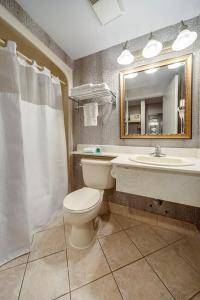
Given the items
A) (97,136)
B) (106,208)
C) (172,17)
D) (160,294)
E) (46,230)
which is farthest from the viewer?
(97,136)

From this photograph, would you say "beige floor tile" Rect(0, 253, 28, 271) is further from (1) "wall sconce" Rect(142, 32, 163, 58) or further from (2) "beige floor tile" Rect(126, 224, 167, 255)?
(1) "wall sconce" Rect(142, 32, 163, 58)

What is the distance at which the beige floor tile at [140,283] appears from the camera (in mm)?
802

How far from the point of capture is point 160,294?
0.81 meters

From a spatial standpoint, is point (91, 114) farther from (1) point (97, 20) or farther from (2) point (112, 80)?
(1) point (97, 20)

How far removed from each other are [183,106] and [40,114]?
1480 mm

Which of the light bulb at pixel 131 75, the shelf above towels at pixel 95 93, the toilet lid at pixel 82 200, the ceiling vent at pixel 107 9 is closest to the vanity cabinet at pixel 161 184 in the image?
the toilet lid at pixel 82 200

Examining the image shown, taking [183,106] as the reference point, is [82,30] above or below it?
above

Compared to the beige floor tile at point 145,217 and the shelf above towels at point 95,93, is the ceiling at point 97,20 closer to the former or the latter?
the shelf above towels at point 95,93

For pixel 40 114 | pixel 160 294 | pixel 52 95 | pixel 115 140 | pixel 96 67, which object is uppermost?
pixel 96 67

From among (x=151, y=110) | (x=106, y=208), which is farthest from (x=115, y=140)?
(x=106, y=208)

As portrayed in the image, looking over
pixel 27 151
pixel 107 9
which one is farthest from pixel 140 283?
pixel 107 9

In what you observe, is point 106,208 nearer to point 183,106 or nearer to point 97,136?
point 97,136

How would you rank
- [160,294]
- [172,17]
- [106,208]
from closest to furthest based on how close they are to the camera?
[160,294] < [172,17] < [106,208]

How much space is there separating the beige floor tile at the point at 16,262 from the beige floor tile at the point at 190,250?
1.30 meters
